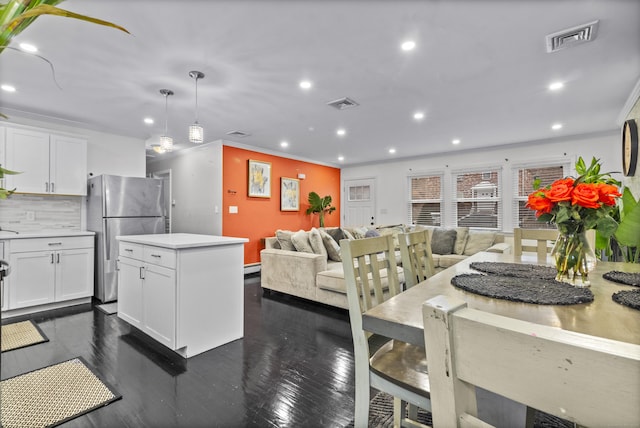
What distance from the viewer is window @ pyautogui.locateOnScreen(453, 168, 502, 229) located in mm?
5867

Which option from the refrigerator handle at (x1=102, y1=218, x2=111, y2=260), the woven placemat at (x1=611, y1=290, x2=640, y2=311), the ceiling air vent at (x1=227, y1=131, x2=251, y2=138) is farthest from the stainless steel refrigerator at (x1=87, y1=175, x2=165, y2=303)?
the woven placemat at (x1=611, y1=290, x2=640, y2=311)

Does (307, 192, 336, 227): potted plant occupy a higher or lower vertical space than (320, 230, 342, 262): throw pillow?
higher

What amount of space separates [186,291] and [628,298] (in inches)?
99.0

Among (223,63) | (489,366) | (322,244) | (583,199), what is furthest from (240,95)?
(489,366)

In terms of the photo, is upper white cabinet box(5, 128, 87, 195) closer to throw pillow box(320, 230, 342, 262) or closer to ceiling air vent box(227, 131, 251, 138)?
ceiling air vent box(227, 131, 251, 138)

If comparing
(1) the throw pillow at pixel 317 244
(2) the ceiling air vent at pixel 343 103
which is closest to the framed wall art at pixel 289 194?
(1) the throw pillow at pixel 317 244

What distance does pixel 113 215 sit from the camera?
3959mm

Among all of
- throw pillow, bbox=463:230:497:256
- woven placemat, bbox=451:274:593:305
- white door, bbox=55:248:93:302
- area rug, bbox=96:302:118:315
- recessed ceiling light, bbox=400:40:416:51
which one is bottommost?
area rug, bbox=96:302:118:315

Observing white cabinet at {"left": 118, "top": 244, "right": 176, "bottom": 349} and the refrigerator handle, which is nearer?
white cabinet at {"left": 118, "top": 244, "right": 176, "bottom": 349}

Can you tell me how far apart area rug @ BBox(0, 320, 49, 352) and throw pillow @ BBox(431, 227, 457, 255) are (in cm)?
507

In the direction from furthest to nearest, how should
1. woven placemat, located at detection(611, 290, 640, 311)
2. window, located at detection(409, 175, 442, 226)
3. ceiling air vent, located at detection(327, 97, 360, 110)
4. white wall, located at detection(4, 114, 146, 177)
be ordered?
1. window, located at detection(409, 175, 442, 226)
2. white wall, located at detection(4, 114, 146, 177)
3. ceiling air vent, located at detection(327, 97, 360, 110)
4. woven placemat, located at detection(611, 290, 640, 311)

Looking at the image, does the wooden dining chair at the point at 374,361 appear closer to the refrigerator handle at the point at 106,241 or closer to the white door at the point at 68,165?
the refrigerator handle at the point at 106,241

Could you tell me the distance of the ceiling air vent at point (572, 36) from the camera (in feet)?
6.88

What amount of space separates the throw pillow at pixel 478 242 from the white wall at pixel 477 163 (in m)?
1.23
